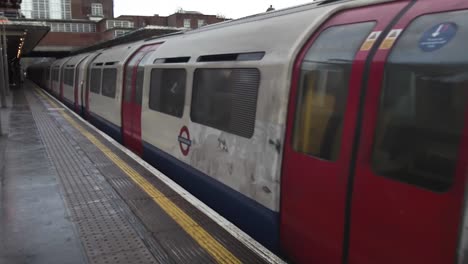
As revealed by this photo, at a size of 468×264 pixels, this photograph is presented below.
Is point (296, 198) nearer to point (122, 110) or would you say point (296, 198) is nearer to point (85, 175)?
point (85, 175)

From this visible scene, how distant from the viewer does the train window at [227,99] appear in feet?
13.0

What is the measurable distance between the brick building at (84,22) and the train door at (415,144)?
4351cm

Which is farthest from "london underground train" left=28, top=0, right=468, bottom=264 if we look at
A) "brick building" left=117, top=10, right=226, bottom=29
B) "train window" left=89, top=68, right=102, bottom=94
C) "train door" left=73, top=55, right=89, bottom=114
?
"brick building" left=117, top=10, right=226, bottom=29

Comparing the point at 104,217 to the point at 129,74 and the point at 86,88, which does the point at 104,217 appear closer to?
the point at 129,74

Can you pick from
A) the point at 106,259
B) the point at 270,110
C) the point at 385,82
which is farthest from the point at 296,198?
the point at 106,259

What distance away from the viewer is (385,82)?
2.53m

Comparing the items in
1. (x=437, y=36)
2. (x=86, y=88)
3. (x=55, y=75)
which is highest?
(x=437, y=36)

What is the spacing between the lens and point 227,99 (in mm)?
4465

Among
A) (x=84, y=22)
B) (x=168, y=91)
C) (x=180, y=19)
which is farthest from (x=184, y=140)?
(x=84, y=22)

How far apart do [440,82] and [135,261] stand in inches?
99.9

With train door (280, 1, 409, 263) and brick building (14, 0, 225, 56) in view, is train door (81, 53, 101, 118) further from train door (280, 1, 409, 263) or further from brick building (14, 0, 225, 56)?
brick building (14, 0, 225, 56)

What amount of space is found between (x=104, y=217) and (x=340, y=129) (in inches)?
105

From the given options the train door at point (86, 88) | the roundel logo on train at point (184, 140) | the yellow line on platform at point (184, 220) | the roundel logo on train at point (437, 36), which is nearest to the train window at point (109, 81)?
the train door at point (86, 88)

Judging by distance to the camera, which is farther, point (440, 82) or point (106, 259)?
point (106, 259)
